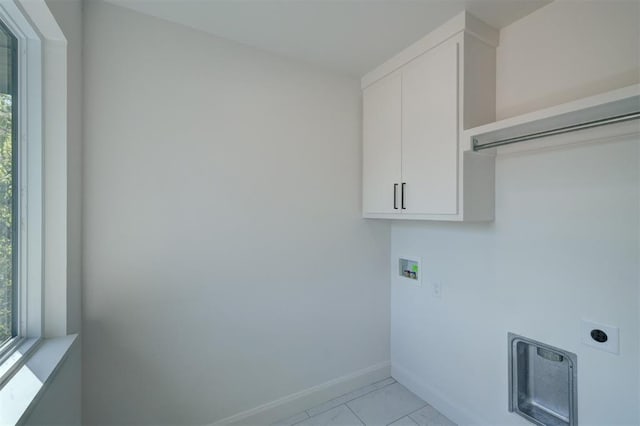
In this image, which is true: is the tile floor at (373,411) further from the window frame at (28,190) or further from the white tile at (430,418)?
the window frame at (28,190)

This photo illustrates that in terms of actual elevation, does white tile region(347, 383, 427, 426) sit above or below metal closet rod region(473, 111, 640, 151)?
below

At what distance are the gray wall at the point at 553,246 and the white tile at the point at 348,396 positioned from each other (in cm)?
44

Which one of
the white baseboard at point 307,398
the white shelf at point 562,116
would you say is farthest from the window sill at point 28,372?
the white shelf at point 562,116

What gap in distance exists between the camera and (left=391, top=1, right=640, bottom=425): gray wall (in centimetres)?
129

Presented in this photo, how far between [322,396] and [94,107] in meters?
2.42

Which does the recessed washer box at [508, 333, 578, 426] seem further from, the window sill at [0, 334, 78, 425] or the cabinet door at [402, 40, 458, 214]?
the window sill at [0, 334, 78, 425]

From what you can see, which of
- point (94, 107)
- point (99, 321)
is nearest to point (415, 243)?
point (99, 321)

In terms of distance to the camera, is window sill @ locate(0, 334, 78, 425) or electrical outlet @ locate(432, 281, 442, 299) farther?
electrical outlet @ locate(432, 281, 442, 299)

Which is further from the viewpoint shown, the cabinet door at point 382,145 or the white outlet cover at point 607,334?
the cabinet door at point 382,145

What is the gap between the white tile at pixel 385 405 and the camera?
2.02 metres

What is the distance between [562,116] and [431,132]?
2.08 ft

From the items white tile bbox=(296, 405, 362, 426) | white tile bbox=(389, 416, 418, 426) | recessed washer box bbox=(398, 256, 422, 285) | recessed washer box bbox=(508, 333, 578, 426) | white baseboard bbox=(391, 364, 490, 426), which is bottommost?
white tile bbox=(296, 405, 362, 426)

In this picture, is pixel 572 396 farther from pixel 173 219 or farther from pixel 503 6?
pixel 173 219

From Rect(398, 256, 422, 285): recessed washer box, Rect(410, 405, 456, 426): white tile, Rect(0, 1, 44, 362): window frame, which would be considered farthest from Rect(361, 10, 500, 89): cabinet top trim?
Rect(410, 405, 456, 426): white tile
